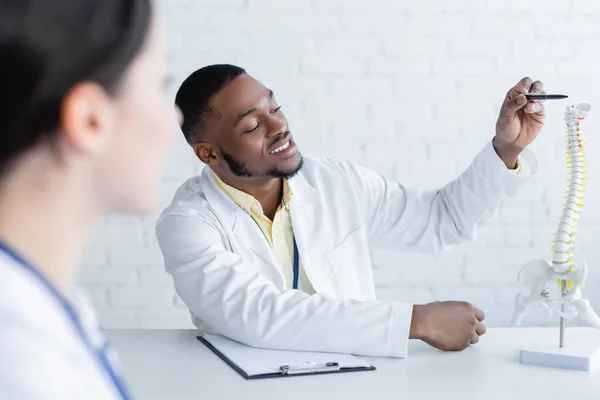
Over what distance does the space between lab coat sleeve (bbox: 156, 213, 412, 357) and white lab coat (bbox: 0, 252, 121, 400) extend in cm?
107

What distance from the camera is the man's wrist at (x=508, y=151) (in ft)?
6.30

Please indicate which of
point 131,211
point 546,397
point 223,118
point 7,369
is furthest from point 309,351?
point 7,369

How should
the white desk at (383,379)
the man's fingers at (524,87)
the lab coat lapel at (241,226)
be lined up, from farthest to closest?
the lab coat lapel at (241,226) < the man's fingers at (524,87) < the white desk at (383,379)

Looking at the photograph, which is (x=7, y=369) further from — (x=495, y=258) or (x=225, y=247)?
(x=495, y=258)

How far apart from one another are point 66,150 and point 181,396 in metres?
0.85

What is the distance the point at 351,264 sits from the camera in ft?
6.85

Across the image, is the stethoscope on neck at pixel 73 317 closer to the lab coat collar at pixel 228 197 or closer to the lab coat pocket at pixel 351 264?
the lab coat collar at pixel 228 197

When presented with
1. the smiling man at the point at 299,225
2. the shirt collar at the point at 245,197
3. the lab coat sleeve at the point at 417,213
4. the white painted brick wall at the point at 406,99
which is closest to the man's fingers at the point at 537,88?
the smiling man at the point at 299,225

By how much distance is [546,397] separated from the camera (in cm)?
132

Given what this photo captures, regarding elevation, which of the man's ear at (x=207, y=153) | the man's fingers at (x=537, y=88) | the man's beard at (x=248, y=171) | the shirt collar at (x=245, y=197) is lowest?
the shirt collar at (x=245, y=197)

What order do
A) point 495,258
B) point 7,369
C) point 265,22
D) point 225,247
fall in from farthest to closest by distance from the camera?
point 495,258 < point 265,22 < point 225,247 < point 7,369

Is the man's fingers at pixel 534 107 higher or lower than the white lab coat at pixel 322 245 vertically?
higher

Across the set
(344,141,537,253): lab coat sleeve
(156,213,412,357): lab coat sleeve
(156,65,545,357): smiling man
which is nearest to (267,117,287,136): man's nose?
(156,65,545,357): smiling man

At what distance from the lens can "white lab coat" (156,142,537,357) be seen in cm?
161
